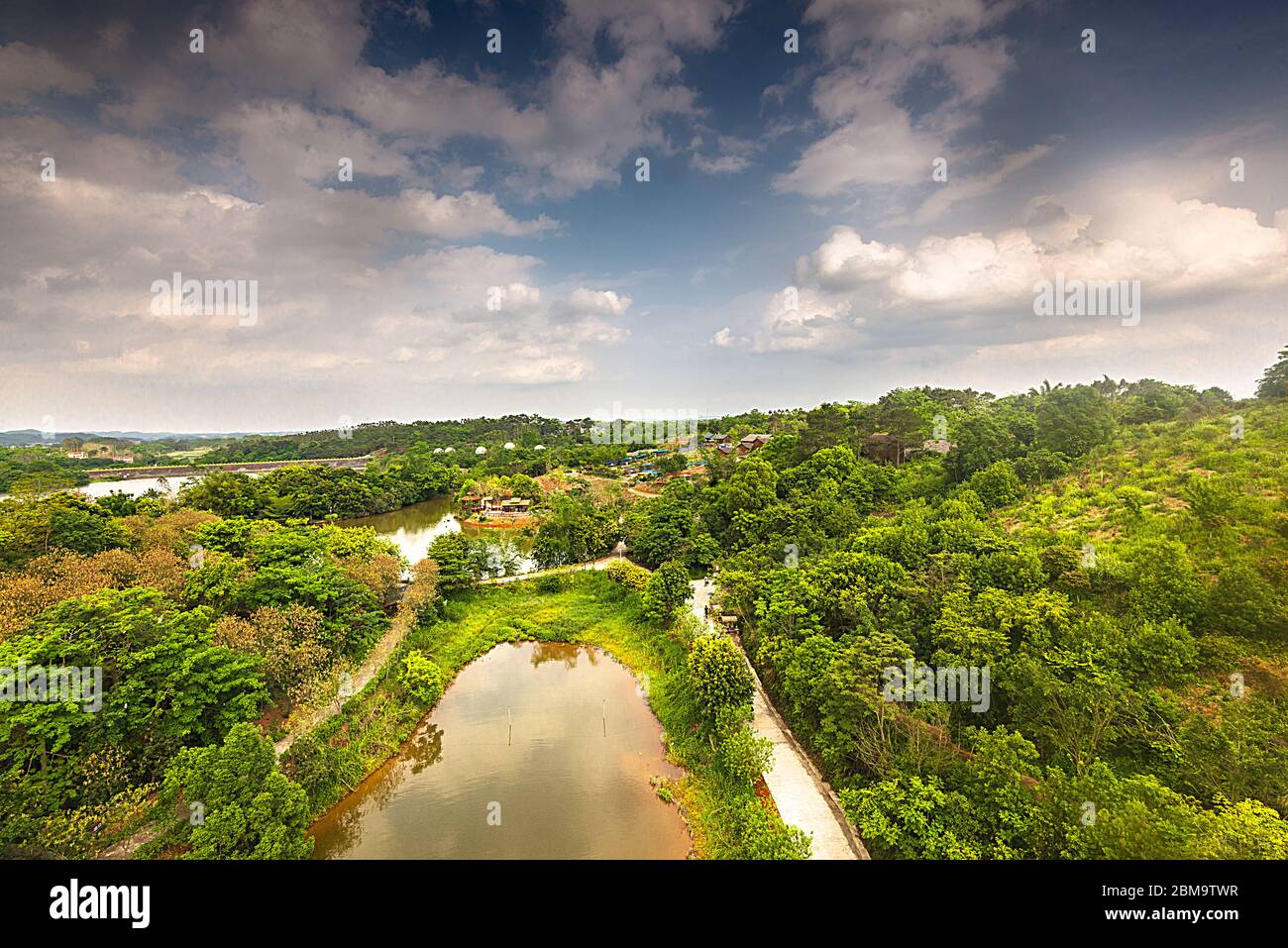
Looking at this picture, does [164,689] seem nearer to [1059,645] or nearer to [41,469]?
[1059,645]

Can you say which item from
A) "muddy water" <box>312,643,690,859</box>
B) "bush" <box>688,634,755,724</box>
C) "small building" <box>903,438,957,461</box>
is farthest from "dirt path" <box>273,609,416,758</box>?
"small building" <box>903,438,957,461</box>

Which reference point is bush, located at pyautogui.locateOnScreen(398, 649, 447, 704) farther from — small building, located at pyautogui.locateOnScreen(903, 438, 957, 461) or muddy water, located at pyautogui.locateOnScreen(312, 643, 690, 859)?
small building, located at pyautogui.locateOnScreen(903, 438, 957, 461)

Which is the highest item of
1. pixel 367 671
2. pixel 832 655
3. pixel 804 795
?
pixel 832 655

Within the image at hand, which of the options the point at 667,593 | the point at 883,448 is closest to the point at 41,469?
the point at 667,593

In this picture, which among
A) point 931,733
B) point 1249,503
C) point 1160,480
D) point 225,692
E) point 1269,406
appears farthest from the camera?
point 1269,406

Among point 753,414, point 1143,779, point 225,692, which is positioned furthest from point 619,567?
point 753,414

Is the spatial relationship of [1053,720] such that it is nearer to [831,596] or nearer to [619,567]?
[831,596]
